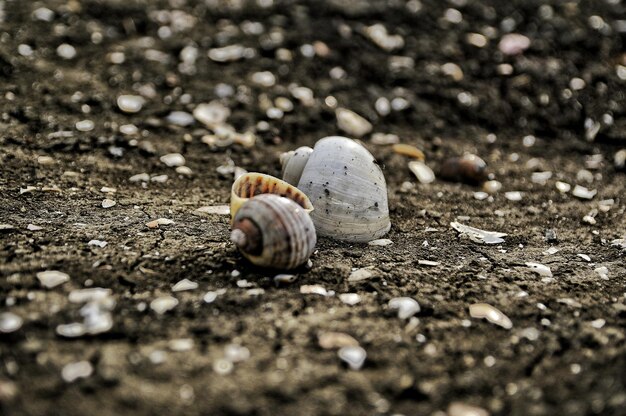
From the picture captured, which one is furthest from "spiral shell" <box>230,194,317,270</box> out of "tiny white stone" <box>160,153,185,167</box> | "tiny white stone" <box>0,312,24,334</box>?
"tiny white stone" <box>160,153,185,167</box>

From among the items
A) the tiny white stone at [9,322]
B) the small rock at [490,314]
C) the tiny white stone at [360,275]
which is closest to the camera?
the tiny white stone at [9,322]

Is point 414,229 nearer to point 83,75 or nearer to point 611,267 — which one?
point 611,267

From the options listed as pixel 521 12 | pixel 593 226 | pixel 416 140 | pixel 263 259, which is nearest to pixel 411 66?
pixel 416 140

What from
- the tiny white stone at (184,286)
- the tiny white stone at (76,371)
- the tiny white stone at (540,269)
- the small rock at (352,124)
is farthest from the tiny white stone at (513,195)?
the tiny white stone at (76,371)

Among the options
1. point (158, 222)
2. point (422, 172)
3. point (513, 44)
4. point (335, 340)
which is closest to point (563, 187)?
point (422, 172)

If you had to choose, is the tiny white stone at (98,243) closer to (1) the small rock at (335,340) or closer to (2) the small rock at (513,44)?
(1) the small rock at (335,340)
